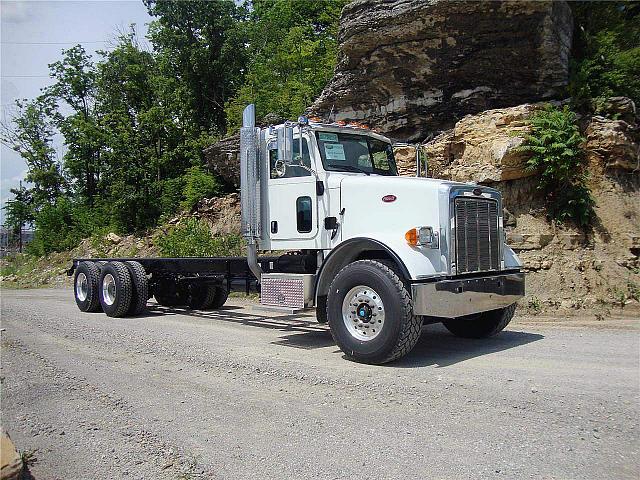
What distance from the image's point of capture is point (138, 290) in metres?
12.1

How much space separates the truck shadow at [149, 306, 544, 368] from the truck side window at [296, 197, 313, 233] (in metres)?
1.75

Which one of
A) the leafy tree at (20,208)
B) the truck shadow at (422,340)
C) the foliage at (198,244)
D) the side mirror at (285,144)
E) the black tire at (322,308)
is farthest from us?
the leafy tree at (20,208)

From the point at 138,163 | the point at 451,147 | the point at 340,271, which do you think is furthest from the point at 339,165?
the point at 138,163

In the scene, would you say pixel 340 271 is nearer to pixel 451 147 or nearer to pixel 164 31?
pixel 451 147

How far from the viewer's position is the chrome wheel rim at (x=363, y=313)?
23.1 feet

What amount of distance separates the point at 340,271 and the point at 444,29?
9.65 m

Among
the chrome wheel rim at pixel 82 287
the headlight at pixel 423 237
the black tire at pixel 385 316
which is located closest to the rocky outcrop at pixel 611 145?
the headlight at pixel 423 237

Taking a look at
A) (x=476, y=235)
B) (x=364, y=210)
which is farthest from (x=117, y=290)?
(x=476, y=235)

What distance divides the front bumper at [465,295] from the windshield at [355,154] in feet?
7.92

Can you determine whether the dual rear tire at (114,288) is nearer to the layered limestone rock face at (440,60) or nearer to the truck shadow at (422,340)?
the truck shadow at (422,340)

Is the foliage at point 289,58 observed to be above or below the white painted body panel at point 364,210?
above

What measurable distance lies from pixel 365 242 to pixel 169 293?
24.3ft

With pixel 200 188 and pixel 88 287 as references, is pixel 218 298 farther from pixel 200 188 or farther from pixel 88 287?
pixel 200 188

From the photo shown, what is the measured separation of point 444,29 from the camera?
14664mm
